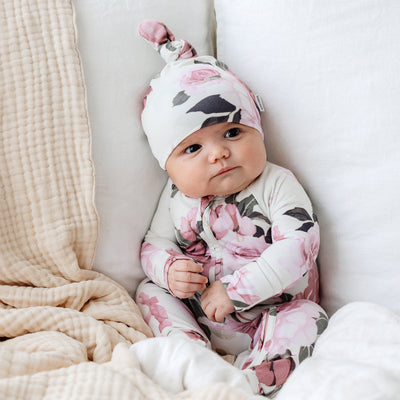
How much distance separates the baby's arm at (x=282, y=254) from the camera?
0.97m

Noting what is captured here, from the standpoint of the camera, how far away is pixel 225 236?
1.06m

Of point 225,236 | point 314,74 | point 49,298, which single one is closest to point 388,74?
point 314,74

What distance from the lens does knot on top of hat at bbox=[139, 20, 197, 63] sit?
41.2 inches

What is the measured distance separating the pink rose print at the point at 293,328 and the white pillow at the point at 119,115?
303mm

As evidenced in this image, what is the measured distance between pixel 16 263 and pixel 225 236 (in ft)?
1.21

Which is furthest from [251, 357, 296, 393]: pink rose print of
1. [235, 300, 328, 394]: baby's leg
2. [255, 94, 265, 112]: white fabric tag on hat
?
[255, 94, 265, 112]: white fabric tag on hat

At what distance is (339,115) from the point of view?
0.99 meters

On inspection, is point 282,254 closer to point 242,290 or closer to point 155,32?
point 242,290

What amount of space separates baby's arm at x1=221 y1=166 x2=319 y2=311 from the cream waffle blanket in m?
0.19

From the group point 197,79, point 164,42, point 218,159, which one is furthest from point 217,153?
point 164,42

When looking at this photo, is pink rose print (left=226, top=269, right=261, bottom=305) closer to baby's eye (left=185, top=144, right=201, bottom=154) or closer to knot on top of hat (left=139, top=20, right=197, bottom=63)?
baby's eye (left=185, top=144, right=201, bottom=154)

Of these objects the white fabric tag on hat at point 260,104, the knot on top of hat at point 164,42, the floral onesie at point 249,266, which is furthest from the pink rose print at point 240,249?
the knot on top of hat at point 164,42

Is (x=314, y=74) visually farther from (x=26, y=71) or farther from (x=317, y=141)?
(x=26, y=71)

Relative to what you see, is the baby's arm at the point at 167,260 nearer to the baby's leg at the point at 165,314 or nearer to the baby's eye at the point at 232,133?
the baby's leg at the point at 165,314
